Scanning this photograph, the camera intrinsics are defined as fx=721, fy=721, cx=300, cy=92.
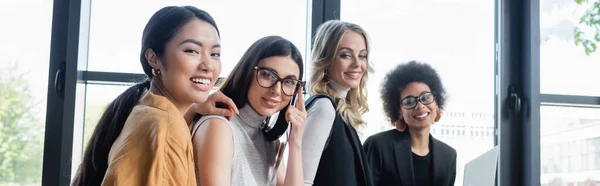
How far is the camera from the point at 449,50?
3.56 m

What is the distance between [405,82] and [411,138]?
0.67ft

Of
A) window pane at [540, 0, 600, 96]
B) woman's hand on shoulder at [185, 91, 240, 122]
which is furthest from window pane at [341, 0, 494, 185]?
woman's hand on shoulder at [185, 91, 240, 122]

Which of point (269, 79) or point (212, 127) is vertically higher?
point (269, 79)

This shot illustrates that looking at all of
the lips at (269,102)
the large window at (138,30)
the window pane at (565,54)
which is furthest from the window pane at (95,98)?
the window pane at (565,54)

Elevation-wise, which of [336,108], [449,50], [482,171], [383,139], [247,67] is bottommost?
[482,171]

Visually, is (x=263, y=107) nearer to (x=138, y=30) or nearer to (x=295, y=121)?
(x=295, y=121)

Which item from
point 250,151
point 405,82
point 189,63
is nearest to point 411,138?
point 405,82

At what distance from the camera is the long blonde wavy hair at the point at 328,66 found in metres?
2.32

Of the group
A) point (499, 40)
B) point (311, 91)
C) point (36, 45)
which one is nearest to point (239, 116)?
point (311, 91)

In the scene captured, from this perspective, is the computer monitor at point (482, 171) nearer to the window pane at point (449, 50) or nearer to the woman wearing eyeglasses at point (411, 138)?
the woman wearing eyeglasses at point (411, 138)

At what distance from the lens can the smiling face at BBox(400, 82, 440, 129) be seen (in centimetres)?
254

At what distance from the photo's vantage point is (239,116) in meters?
1.91

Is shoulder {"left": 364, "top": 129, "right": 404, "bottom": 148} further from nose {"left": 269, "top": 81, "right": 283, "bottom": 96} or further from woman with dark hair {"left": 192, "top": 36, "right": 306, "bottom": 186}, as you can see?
nose {"left": 269, "top": 81, "right": 283, "bottom": 96}

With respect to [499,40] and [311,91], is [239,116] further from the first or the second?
[499,40]
